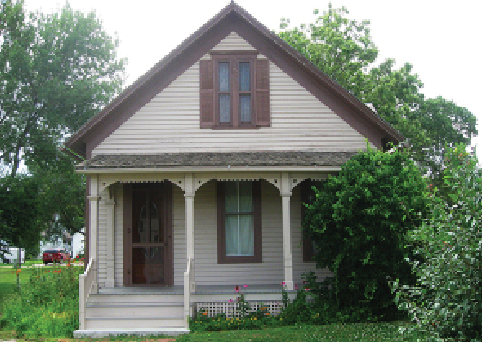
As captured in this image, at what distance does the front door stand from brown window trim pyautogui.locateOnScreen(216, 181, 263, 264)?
1296mm

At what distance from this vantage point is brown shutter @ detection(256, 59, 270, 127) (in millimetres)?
13981

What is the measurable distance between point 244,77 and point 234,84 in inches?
14.1

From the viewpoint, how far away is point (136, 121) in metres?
13.9

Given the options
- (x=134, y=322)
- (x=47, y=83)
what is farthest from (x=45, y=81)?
(x=134, y=322)

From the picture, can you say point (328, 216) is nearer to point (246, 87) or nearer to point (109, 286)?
point (246, 87)

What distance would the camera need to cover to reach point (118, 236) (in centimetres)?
1387

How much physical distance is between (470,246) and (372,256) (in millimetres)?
5946

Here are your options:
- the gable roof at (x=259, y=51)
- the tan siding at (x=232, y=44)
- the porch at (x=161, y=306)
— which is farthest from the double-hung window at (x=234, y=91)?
the porch at (x=161, y=306)

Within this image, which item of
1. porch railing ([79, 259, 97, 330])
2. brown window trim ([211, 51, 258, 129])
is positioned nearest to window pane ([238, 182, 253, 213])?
brown window trim ([211, 51, 258, 129])

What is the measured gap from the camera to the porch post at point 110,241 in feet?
44.8

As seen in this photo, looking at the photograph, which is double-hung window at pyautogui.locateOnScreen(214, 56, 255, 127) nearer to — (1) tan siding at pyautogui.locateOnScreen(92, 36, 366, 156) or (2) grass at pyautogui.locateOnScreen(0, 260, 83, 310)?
(1) tan siding at pyautogui.locateOnScreen(92, 36, 366, 156)

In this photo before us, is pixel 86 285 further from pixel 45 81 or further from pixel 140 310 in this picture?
pixel 45 81

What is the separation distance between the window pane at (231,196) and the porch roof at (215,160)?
996 mm

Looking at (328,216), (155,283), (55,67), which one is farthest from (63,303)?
(55,67)
